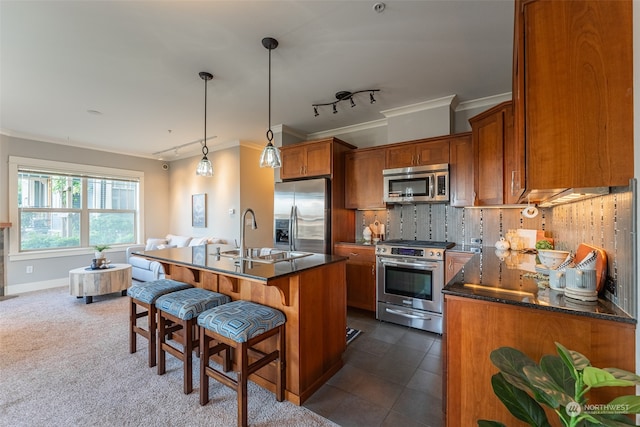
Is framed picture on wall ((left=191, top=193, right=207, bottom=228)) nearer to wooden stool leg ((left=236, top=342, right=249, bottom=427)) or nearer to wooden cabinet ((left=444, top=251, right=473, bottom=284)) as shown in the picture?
wooden stool leg ((left=236, top=342, right=249, bottom=427))

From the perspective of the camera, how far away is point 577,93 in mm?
1126

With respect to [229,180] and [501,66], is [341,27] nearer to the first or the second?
[501,66]

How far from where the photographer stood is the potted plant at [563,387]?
2.27 feet

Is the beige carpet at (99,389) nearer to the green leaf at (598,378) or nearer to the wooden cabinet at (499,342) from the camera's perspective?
the wooden cabinet at (499,342)

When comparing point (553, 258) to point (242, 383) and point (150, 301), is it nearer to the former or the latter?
point (242, 383)

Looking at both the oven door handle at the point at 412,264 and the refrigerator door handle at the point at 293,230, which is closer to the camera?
the oven door handle at the point at 412,264

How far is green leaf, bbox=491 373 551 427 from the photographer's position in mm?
843

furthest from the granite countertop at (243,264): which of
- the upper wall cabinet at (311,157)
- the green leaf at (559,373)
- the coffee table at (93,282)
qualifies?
the coffee table at (93,282)

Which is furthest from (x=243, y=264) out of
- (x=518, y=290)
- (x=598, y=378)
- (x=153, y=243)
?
(x=153, y=243)

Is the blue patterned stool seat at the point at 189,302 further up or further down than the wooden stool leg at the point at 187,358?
further up

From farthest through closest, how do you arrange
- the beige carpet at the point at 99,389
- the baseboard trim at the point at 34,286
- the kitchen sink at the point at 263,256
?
the baseboard trim at the point at 34,286 → the kitchen sink at the point at 263,256 → the beige carpet at the point at 99,389

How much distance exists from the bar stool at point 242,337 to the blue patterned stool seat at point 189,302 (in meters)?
0.20

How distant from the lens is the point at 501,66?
8.73 ft

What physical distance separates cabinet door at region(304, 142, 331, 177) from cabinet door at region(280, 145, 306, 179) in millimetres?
93
